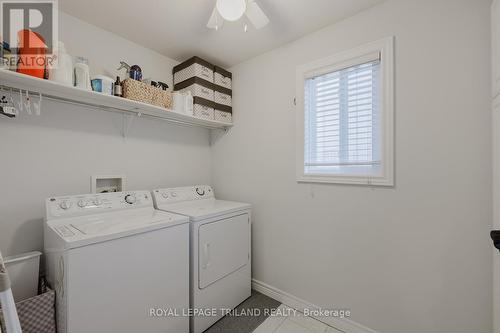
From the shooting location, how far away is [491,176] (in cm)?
122

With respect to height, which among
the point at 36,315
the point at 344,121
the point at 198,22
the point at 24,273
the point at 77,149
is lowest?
the point at 36,315

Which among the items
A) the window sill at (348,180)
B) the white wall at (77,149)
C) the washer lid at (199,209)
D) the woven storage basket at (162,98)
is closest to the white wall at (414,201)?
the window sill at (348,180)

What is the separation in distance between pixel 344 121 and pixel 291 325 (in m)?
1.72

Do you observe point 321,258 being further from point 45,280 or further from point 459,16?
point 45,280

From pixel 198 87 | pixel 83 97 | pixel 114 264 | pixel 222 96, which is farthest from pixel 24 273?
pixel 222 96

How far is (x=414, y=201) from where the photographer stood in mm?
1456

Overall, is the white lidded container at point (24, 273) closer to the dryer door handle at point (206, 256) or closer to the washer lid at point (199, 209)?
the washer lid at point (199, 209)

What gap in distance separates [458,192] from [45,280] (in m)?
2.67

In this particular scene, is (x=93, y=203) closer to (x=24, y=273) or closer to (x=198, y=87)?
(x=24, y=273)

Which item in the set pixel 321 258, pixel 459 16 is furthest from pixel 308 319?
pixel 459 16

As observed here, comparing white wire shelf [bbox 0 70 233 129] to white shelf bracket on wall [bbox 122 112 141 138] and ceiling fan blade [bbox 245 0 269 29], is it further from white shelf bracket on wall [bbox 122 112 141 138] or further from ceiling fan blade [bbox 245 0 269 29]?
ceiling fan blade [bbox 245 0 269 29]

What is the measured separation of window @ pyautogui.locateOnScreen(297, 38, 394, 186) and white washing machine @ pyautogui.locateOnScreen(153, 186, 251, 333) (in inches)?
30.8

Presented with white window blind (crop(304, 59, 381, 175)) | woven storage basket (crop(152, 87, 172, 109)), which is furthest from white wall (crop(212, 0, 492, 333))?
woven storage basket (crop(152, 87, 172, 109))

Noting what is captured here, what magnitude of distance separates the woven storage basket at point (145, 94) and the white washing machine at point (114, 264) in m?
0.80
